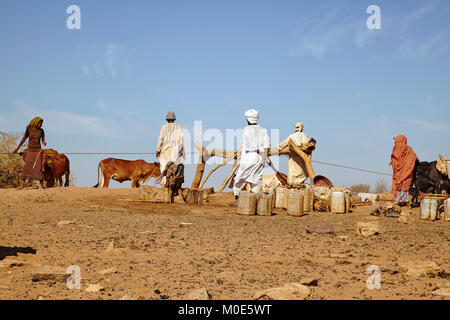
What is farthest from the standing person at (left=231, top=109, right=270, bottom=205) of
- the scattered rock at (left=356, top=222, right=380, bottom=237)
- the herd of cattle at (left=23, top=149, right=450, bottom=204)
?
the scattered rock at (left=356, top=222, right=380, bottom=237)

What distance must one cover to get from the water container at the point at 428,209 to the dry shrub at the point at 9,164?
47.7ft

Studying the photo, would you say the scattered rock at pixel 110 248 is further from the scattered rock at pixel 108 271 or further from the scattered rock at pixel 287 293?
the scattered rock at pixel 287 293

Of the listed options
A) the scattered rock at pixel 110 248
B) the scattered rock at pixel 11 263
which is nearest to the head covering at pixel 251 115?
the scattered rock at pixel 110 248

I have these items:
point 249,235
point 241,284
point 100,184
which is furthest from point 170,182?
point 241,284

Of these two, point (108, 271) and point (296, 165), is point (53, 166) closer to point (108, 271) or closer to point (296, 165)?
point (296, 165)

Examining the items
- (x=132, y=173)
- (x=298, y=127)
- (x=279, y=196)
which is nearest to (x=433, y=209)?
(x=279, y=196)

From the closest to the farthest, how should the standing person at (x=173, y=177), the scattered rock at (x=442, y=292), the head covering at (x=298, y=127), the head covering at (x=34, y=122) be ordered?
the scattered rock at (x=442, y=292), the standing person at (x=173, y=177), the head covering at (x=298, y=127), the head covering at (x=34, y=122)

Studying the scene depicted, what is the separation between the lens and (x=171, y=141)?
12.7 m

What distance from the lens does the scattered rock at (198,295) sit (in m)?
4.25

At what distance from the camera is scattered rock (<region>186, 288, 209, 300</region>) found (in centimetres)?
425
